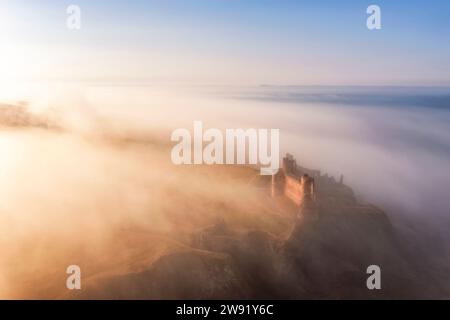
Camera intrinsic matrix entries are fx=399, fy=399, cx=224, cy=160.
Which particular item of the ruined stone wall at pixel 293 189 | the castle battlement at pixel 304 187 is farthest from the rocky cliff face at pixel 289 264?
the ruined stone wall at pixel 293 189

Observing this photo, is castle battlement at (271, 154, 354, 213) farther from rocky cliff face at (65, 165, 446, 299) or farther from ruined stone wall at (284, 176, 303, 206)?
rocky cliff face at (65, 165, 446, 299)

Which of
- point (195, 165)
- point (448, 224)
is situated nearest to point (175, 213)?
point (195, 165)

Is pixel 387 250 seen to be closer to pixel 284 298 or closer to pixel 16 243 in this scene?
pixel 284 298

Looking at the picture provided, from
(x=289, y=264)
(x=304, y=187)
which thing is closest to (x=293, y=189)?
(x=304, y=187)

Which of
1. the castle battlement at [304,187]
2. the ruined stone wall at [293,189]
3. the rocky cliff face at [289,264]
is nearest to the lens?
the rocky cliff face at [289,264]

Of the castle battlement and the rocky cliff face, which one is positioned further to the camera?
the castle battlement

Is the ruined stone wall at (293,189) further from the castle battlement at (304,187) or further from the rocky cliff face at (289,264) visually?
the rocky cliff face at (289,264)

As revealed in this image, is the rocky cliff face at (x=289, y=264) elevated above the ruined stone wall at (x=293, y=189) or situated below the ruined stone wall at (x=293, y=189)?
below

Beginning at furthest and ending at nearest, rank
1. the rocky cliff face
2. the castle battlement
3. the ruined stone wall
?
the ruined stone wall → the castle battlement → the rocky cliff face

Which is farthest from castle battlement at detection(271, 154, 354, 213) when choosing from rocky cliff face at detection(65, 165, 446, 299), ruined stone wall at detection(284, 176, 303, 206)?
rocky cliff face at detection(65, 165, 446, 299)

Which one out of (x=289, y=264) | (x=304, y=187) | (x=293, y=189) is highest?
(x=293, y=189)

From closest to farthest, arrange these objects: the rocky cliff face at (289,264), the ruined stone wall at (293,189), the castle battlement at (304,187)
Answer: the rocky cliff face at (289,264) < the castle battlement at (304,187) < the ruined stone wall at (293,189)

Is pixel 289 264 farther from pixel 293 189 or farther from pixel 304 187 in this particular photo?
pixel 293 189
